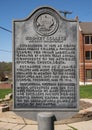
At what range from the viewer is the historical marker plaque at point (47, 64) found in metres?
6.94

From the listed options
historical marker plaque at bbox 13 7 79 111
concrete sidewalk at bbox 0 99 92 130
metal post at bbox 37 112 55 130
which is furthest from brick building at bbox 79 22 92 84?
metal post at bbox 37 112 55 130

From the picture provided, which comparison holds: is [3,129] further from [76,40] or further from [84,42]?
[84,42]

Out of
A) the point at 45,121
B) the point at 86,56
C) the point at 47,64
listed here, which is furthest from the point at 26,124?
the point at 86,56

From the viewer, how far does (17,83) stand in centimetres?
700

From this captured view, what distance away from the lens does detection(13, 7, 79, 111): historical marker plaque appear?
694 cm

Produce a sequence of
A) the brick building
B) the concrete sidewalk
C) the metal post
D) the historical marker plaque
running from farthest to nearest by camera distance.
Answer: the brick building → the concrete sidewalk → the historical marker plaque → the metal post

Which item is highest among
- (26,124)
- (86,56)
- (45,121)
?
(86,56)

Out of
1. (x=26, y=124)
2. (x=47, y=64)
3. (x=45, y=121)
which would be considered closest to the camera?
(x=45, y=121)

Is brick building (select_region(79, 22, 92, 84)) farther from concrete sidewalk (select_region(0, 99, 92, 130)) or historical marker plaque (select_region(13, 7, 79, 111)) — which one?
historical marker plaque (select_region(13, 7, 79, 111))

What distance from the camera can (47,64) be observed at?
22.8 ft

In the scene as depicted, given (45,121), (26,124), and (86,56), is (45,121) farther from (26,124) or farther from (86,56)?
(86,56)

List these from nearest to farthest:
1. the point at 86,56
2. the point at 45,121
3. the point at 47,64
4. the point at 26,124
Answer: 1. the point at 45,121
2. the point at 47,64
3. the point at 26,124
4. the point at 86,56

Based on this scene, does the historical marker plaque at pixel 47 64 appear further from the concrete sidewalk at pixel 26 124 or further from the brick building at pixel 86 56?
the brick building at pixel 86 56

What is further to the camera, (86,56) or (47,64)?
(86,56)
